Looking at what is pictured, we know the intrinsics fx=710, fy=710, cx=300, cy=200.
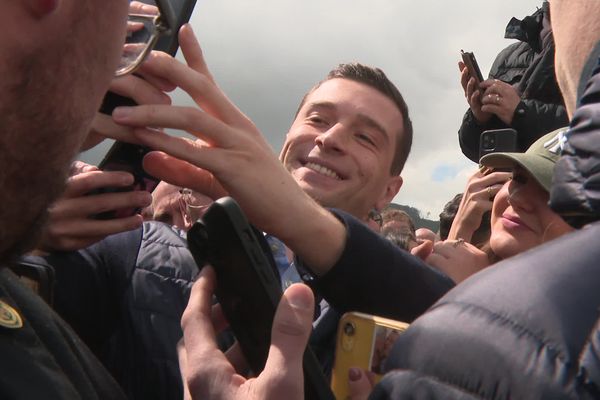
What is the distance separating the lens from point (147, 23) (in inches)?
55.2

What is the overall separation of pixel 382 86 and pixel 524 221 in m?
0.82

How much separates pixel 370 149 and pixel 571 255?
1.82 metres

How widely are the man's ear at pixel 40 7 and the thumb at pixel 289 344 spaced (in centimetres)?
55

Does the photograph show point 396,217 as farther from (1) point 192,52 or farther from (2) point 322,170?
(1) point 192,52

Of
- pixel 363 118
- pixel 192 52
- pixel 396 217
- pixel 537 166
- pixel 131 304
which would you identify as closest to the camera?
pixel 192 52

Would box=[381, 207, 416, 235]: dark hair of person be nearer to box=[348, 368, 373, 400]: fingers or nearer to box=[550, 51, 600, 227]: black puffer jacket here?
box=[348, 368, 373, 400]: fingers

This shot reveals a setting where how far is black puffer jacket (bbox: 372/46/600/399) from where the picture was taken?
0.71 m

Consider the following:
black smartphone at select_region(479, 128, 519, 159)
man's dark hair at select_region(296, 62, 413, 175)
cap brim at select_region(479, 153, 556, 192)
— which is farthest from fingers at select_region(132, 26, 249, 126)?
black smartphone at select_region(479, 128, 519, 159)

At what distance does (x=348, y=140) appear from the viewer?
2.53 m

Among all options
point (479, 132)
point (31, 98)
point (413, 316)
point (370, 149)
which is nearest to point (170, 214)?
point (479, 132)

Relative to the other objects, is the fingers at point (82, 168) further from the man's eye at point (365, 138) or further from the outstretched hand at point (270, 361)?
the man's eye at point (365, 138)

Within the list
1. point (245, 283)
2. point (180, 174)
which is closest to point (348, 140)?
point (180, 174)

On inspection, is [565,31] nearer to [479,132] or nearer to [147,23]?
[147,23]

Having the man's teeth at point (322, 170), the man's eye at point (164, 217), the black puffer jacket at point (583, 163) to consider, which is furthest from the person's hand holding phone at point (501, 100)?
the black puffer jacket at point (583, 163)
